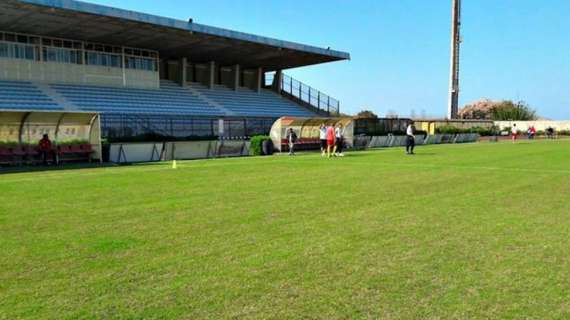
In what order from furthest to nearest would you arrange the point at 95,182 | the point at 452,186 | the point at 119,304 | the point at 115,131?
the point at 115,131 < the point at 95,182 < the point at 452,186 < the point at 119,304

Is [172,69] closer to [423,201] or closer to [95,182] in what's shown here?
[95,182]

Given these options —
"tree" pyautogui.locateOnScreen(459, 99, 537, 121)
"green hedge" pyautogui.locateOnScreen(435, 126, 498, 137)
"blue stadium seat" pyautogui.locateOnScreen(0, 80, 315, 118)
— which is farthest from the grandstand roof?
"tree" pyautogui.locateOnScreen(459, 99, 537, 121)

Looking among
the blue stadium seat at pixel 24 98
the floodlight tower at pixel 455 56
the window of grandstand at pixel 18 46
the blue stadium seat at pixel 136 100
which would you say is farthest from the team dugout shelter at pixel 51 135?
the floodlight tower at pixel 455 56

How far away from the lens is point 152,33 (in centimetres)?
4131

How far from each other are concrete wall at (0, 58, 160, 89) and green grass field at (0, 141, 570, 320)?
30913mm

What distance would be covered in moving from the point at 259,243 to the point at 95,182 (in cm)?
995

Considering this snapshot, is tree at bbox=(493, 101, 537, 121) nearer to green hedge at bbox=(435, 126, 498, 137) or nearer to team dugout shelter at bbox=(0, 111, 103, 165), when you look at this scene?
green hedge at bbox=(435, 126, 498, 137)

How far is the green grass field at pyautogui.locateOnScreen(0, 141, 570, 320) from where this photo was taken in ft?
15.3

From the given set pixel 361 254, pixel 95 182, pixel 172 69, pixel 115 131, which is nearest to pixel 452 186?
pixel 361 254

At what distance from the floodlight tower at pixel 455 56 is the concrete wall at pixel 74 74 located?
169 ft

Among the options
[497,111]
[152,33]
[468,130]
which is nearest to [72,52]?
[152,33]

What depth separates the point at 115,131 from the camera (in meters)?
34.9

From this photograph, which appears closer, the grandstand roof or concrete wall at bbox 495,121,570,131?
the grandstand roof

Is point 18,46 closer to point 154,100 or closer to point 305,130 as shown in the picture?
point 154,100
